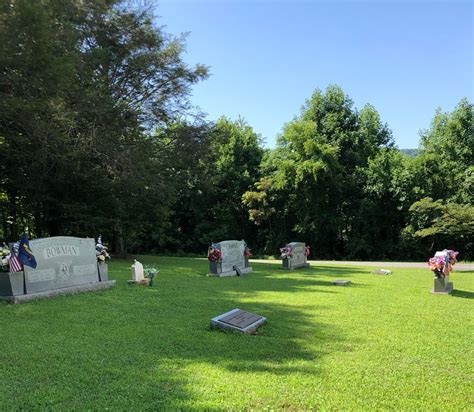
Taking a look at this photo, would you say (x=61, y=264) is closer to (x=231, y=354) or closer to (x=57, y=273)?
(x=57, y=273)

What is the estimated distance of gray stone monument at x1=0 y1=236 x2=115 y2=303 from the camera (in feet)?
27.5

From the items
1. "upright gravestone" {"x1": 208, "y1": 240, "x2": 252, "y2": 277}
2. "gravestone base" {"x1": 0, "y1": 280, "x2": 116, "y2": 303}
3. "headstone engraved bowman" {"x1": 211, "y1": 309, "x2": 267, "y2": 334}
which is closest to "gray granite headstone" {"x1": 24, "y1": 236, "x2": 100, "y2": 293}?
"gravestone base" {"x1": 0, "y1": 280, "x2": 116, "y2": 303}

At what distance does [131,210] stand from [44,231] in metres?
4.32

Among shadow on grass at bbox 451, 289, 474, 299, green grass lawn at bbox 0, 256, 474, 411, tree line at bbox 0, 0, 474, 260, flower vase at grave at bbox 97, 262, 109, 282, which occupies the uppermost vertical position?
tree line at bbox 0, 0, 474, 260

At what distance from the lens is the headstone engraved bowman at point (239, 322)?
20.3 feet

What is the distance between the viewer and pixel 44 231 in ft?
69.1

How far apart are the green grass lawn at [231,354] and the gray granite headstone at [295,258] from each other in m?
7.86

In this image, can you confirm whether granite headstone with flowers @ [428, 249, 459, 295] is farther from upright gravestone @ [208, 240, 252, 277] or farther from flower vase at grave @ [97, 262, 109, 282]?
flower vase at grave @ [97, 262, 109, 282]

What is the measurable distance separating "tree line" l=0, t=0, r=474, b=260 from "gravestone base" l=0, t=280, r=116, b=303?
5190 millimetres

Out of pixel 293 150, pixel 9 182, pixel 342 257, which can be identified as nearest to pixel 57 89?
pixel 9 182

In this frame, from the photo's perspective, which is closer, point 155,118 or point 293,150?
point 155,118

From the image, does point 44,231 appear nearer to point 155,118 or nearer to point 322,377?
point 155,118

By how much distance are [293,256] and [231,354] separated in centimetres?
1239

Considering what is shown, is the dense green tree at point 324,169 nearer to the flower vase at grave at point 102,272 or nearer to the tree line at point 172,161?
the tree line at point 172,161
